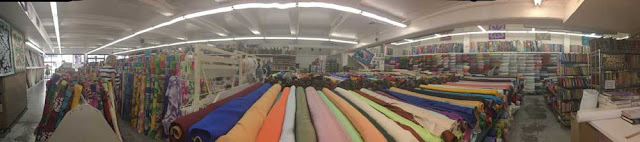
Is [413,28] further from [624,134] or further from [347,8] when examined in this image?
[624,134]

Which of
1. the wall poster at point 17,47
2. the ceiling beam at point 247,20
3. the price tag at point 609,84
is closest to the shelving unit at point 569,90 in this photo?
the price tag at point 609,84

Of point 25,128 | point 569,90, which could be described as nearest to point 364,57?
point 569,90

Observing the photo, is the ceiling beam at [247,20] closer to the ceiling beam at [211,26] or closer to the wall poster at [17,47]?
the ceiling beam at [211,26]

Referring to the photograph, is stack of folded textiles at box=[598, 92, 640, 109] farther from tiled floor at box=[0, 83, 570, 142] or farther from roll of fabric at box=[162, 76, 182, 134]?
roll of fabric at box=[162, 76, 182, 134]

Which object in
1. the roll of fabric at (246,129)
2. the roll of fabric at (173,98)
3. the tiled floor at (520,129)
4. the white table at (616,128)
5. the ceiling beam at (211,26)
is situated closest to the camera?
the roll of fabric at (246,129)

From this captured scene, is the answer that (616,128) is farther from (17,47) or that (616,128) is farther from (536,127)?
(17,47)

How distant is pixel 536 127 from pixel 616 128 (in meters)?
3.40

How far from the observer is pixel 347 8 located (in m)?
4.91

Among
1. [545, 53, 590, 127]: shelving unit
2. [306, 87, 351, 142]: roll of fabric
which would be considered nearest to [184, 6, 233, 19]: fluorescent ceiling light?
[306, 87, 351, 142]: roll of fabric

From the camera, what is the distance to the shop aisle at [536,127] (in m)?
4.07

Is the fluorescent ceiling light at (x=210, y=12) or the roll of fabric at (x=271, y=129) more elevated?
the fluorescent ceiling light at (x=210, y=12)

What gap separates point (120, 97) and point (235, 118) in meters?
4.97

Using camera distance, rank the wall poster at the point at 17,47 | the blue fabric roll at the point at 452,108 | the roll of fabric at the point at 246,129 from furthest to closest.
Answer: the wall poster at the point at 17,47
the blue fabric roll at the point at 452,108
the roll of fabric at the point at 246,129

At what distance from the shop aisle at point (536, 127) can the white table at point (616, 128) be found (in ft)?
6.54
